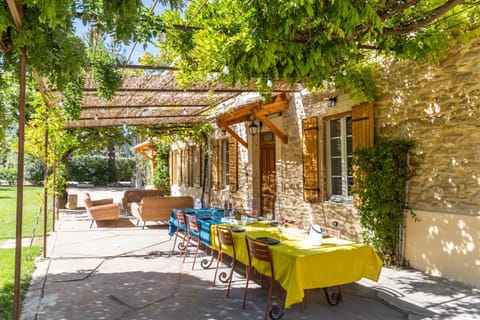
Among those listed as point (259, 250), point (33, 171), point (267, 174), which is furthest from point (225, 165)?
point (33, 171)

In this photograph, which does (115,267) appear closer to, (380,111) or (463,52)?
(380,111)

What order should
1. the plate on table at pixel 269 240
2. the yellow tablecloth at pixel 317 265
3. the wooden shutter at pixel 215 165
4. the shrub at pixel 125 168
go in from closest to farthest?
the yellow tablecloth at pixel 317 265
the plate on table at pixel 269 240
the wooden shutter at pixel 215 165
the shrub at pixel 125 168

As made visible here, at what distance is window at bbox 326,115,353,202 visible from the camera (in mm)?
6621

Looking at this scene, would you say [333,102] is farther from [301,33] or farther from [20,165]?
[20,165]

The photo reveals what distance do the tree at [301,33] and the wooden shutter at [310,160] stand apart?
5.79ft

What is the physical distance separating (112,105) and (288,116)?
3545 millimetres

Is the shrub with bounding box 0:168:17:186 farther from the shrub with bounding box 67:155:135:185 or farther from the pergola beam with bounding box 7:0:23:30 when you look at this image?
the pergola beam with bounding box 7:0:23:30

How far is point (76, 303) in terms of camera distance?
13.8 feet

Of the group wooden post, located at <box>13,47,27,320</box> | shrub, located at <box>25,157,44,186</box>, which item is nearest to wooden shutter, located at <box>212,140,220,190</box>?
wooden post, located at <box>13,47,27,320</box>

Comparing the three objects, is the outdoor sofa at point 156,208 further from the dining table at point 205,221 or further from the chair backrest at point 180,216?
the chair backrest at point 180,216

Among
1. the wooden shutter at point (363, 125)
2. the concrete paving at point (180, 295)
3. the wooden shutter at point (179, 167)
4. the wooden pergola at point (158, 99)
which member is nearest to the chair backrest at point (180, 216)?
the concrete paving at point (180, 295)

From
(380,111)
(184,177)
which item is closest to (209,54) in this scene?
(380,111)

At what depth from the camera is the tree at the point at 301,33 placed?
10.2 feet

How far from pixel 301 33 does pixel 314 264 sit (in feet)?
7.22
